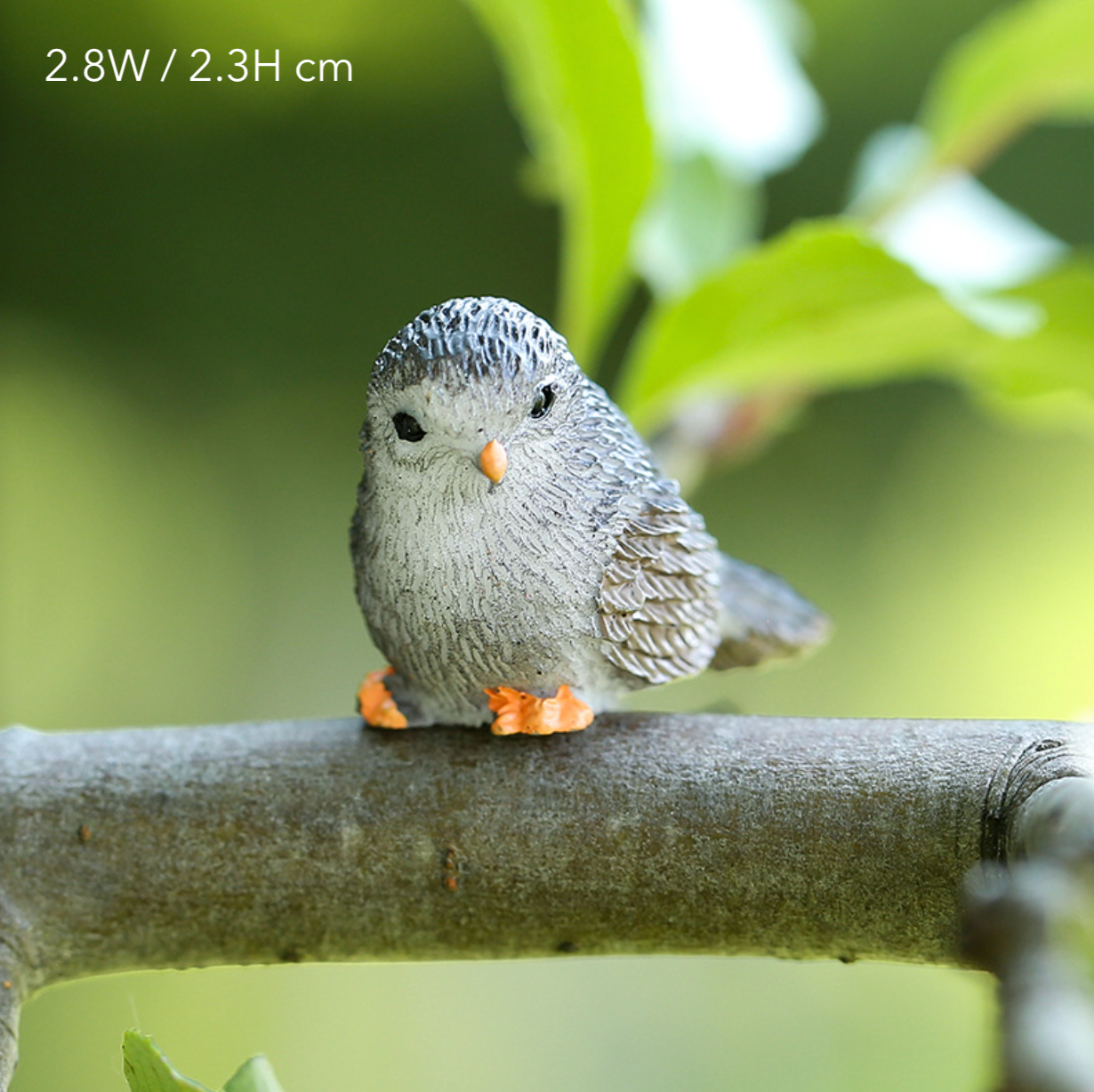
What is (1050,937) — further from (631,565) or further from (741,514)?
(741,514)

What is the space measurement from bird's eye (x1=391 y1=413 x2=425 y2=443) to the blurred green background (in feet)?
4.31

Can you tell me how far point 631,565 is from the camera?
0.80 metres

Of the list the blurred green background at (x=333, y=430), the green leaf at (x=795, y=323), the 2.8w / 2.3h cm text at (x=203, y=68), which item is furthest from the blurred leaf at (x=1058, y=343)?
the 2.8w / 2.3h cm text at (x=203, y=68)

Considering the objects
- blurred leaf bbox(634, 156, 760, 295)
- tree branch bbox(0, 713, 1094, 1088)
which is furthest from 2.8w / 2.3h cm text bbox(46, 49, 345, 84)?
tree branch bbox(0, 713, 1094, 1088)

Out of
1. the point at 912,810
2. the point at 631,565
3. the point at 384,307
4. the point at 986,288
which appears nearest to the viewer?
the point at 912,810

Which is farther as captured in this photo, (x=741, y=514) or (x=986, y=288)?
(x=741, y=514)

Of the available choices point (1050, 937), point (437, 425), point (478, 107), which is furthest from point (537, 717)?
point (478, 107)

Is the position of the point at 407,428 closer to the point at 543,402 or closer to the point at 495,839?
the point at 543,402

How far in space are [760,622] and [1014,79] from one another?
547 mm

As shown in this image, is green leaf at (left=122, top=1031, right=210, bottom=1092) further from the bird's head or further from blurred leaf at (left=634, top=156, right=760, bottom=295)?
blurred leaf at (left=634, top=156, right=760, bottom=295)

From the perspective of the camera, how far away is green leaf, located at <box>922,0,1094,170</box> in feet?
3.48

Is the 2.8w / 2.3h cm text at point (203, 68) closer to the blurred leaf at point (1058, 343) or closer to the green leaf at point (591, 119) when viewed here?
the green leaf at point (591, 119)

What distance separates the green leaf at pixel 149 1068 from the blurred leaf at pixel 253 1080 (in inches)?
0.9

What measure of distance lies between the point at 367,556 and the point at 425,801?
163 millimetres
